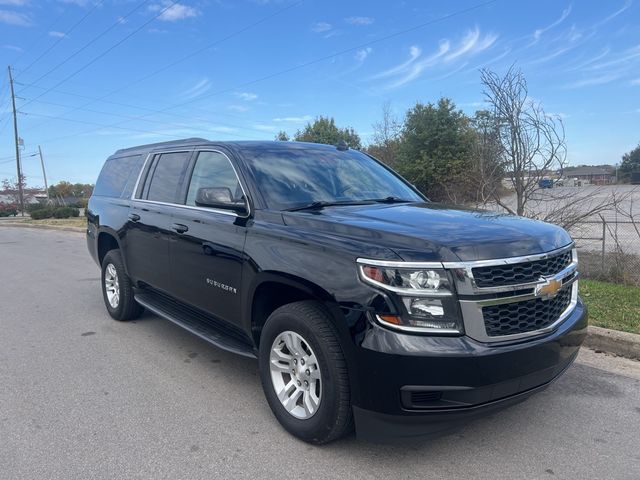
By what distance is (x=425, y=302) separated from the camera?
103 inches

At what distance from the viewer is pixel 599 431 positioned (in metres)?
3.30

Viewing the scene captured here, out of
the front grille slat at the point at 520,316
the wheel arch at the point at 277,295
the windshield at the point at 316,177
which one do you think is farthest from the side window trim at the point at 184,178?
the front grille slat at the point at 520,316

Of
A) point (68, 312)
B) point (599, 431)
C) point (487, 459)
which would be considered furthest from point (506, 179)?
point (68, 312)

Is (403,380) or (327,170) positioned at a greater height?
(327,170)

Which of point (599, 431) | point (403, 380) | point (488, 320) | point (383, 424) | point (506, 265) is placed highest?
point (506, 265)

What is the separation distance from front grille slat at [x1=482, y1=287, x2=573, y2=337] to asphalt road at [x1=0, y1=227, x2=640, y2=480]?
820mm

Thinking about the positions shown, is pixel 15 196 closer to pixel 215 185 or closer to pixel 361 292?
pixel 215 185

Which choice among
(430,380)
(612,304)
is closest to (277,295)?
(430,380)

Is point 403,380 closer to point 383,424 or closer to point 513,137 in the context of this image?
point 383,424

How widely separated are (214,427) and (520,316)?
211 centimetres

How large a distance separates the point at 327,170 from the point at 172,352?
2.33m

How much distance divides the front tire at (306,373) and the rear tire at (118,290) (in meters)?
2.87

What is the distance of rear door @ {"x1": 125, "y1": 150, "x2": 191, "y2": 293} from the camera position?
4684mm

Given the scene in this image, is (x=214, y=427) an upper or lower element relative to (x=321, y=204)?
lower
